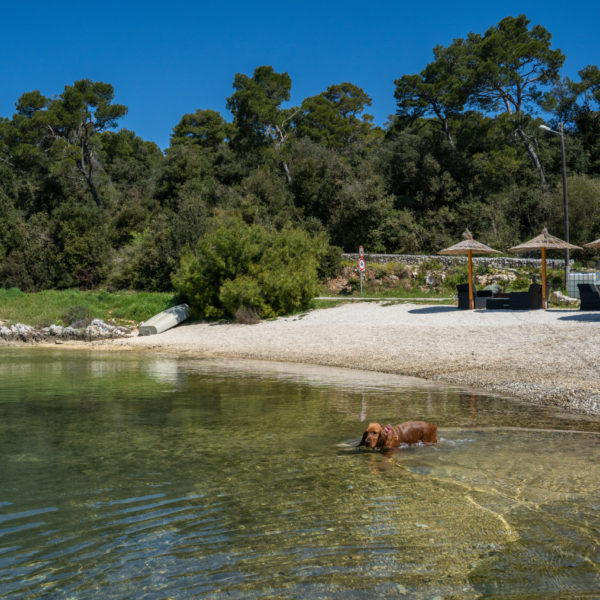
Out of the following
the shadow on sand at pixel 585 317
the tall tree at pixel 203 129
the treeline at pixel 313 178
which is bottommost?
the shadow on sand at pixel 585 317

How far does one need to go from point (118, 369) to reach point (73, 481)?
9.66 m

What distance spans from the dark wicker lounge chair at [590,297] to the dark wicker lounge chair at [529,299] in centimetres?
175

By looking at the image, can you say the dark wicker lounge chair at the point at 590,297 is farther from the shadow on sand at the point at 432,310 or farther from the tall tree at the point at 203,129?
the tall tree at the point at 203,129

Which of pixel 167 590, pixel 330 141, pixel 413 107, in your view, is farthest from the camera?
pixel 330 141

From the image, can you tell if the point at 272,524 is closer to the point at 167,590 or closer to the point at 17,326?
the point at 167,590

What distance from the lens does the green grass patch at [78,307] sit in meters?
24.6

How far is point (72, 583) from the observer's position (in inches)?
144

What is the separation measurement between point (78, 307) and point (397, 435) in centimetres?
2083

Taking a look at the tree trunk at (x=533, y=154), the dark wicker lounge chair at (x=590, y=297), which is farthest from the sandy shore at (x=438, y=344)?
the tree trunk at (x=533, y=154)

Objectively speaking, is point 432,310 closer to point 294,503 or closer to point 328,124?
point 294,503

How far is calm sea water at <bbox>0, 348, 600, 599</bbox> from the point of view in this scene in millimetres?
3686

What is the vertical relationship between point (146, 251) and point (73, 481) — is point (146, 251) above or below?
above

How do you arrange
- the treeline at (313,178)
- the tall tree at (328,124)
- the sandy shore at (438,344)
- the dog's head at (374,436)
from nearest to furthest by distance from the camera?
the dog's head at (374,436), the sandy shore at (438,344), the treeline at (313,178), the tall tree at (328,124)

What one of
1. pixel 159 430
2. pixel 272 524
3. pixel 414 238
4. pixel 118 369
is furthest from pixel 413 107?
pixel 272 524
